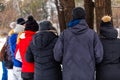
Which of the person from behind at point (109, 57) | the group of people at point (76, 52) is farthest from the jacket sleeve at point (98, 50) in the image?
the person from behind at point (109, 57)

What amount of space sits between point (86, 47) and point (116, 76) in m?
0.66

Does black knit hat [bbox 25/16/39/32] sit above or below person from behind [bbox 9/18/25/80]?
above

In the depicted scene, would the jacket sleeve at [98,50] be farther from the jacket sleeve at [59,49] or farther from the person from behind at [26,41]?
the person from behind at [26,41]

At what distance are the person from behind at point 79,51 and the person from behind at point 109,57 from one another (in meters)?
0.17

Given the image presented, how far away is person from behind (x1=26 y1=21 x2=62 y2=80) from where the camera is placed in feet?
21.0

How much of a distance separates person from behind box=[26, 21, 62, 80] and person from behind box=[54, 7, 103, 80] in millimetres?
223

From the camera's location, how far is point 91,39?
6.09 m

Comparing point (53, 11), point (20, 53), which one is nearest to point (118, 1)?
point (53, 11)

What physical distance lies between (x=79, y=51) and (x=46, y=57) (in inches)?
23.8

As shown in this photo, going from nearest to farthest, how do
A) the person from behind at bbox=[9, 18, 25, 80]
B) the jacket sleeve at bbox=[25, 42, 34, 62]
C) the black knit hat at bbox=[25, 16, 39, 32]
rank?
the jacket sleeve at bbox=[25, 42, 34, 62] → the black knit hat at bbox=[25, 16, 39, 32] → the person from behind at bbox=[9, 18, 25, 80]

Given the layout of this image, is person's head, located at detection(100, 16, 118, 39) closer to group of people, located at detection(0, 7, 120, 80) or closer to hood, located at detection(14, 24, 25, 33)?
group of people, located at detection(0, 7, 120, 80)

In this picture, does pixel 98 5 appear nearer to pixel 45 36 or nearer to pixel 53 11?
pixel 45 36

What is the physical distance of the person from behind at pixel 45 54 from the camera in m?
6.40

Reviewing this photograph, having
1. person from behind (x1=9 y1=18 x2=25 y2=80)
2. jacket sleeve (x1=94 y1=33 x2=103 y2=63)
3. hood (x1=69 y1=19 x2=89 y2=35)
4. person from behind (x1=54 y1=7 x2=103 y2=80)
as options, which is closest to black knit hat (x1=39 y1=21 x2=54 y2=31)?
person from behind (x1=54 y1=7 x2=103 y2=80)
